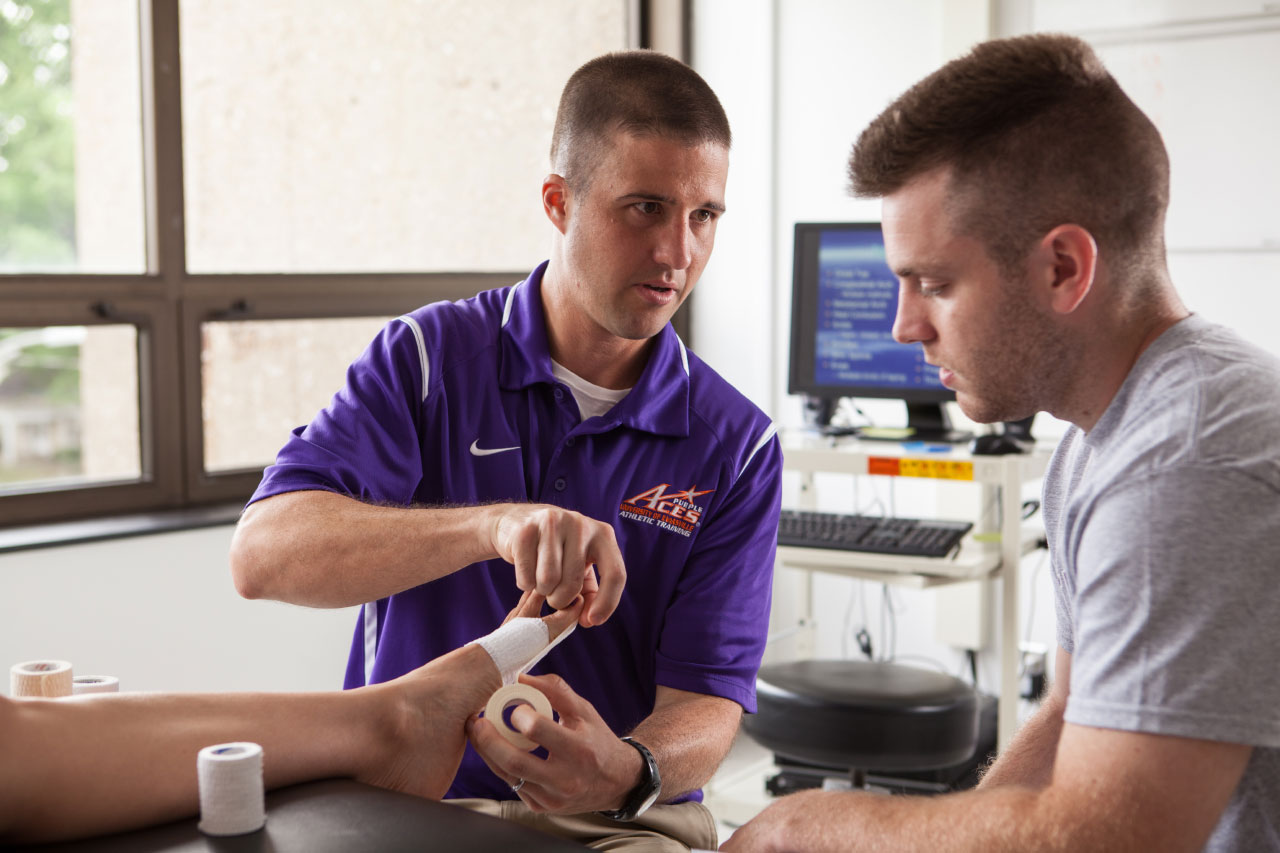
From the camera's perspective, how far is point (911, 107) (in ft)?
3.61

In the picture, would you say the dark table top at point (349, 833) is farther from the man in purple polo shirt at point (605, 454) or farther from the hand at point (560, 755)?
the man in purple polo shirt at point (605, 454)

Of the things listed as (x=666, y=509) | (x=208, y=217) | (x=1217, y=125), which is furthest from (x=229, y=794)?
(x=1217, y=125)

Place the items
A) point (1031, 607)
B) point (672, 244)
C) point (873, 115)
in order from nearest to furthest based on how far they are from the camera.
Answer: point (672, 244), point (873, 115), point (1031, 607)

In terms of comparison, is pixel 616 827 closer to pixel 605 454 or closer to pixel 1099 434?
pixel 605 454

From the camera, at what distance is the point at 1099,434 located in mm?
1065

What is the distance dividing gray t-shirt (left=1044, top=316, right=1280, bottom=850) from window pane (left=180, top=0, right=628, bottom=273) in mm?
2314

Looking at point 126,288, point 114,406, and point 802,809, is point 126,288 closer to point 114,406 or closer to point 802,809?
point 114,406

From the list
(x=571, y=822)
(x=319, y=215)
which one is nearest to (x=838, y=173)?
(x=319, y=215)

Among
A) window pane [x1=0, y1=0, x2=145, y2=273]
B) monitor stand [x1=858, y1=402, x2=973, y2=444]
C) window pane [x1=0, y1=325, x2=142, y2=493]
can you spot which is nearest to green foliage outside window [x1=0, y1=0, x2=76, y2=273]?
window pane [x1=0, y1=0, x2=145, y2=273]

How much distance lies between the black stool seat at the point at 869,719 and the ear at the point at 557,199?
1.27 m

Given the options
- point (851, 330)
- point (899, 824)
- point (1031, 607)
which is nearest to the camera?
point (899, 824)

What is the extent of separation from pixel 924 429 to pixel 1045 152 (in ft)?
6.30

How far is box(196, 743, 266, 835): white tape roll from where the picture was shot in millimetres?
915

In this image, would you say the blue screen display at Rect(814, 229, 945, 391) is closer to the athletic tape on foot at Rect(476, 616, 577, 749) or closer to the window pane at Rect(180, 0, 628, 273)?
the window pane at Rect(180, 0, 628, 273)
